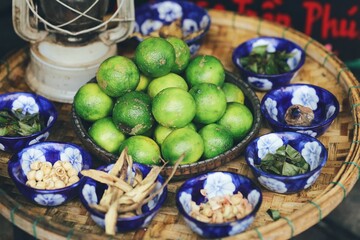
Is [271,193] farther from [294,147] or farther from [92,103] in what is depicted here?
[92,103]

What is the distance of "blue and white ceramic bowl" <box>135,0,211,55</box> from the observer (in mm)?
2958

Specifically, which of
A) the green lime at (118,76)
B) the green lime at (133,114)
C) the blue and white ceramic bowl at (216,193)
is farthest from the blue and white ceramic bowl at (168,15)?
the blue and white ceramic bowl at (216,193)

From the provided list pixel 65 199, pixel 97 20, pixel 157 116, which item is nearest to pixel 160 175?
pixel 157 116

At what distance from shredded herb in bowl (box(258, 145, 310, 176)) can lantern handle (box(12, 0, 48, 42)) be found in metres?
1.21

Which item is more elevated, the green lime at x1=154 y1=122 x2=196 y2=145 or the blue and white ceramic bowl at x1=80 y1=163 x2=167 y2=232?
the green lime at x1=154 y1=122 x2=196 y2=145

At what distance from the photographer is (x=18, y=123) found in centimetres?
230

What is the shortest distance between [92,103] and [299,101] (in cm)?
91

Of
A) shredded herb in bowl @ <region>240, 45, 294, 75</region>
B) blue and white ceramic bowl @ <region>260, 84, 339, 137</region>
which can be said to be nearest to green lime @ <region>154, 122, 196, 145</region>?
blue and white ceramic bowl @ <region>260, 84, 339, 137</region>

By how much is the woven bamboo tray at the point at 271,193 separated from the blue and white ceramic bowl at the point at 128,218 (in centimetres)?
6

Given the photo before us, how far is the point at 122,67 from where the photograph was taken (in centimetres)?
216

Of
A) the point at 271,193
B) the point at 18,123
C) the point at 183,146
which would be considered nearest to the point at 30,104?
the point at 18,123

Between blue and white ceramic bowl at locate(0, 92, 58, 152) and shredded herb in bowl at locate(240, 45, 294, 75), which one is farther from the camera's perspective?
shredded herb in bowl at locate(240, 45, 294, 75)

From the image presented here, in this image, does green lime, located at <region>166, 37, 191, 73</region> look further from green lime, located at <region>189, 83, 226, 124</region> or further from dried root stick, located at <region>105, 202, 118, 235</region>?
dried root stick, located at <region>105, 202, 118, 235</region>

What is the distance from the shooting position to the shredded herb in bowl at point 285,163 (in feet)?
6.68
